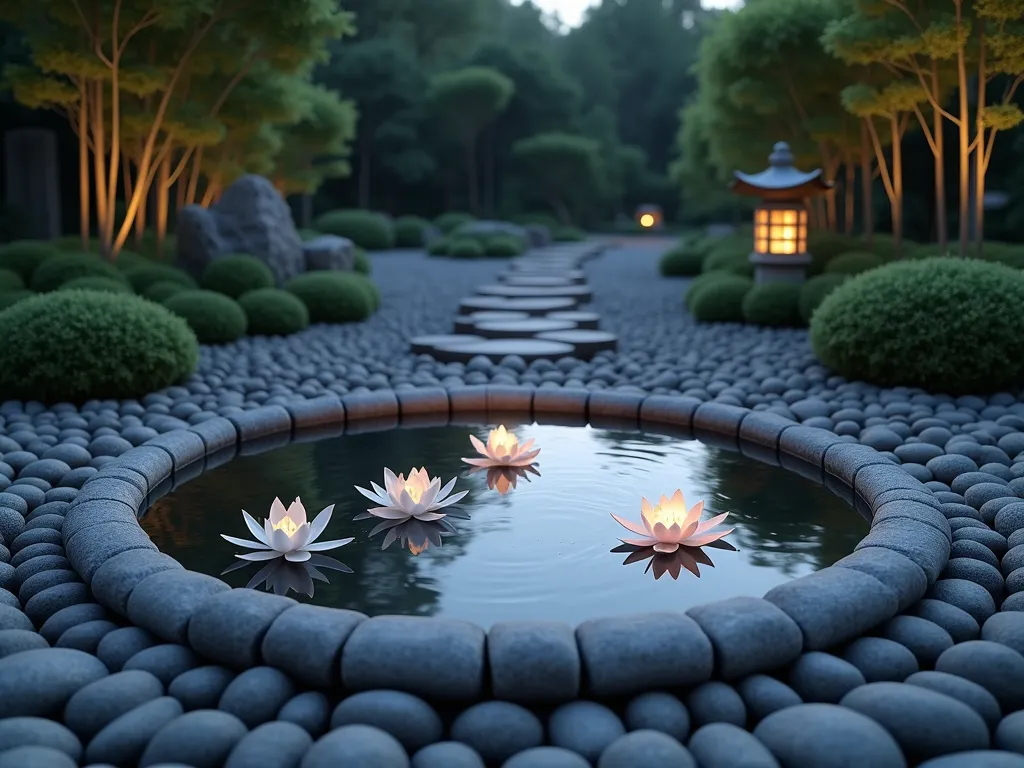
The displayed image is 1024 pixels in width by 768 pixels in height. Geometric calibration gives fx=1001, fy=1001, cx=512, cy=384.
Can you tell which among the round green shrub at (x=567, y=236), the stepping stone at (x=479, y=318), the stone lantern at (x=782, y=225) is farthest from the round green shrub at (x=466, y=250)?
the stone lantern at (x=782, y=225)

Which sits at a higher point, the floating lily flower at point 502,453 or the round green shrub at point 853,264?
the round green shrub at point 853,264

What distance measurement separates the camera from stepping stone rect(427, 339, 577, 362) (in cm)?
890

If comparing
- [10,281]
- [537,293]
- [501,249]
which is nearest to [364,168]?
[501,249]

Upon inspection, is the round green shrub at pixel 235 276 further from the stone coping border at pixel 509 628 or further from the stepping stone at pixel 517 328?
the stone coping border at pixel 509 628

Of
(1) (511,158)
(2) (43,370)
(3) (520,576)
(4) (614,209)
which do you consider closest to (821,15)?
(2) (43,370)

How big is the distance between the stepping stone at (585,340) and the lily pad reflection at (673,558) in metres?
5.25

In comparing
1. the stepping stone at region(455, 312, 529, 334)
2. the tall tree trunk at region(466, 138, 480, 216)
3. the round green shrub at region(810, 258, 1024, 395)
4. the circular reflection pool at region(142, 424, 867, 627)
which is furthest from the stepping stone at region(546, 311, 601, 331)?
the tall tree trunk at region(466, 138, 480, 216)

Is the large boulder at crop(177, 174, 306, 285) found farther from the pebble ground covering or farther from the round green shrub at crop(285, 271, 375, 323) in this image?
the pebble ground covering

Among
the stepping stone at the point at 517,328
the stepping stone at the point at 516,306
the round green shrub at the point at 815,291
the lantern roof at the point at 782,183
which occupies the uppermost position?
the lantern roof at the point at 782,183

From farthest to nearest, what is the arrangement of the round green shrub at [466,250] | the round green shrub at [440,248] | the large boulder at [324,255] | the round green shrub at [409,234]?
the round green shrub at [409,234]
the round green shrub at [440,248]
the round green shrub at [466,250]
the large boulder at [324,255]

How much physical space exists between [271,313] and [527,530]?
6.91 m

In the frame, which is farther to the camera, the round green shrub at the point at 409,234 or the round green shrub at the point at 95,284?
the round green shrub at the point at 409,234

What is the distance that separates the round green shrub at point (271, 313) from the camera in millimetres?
10539

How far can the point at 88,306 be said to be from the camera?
23.1 ft
